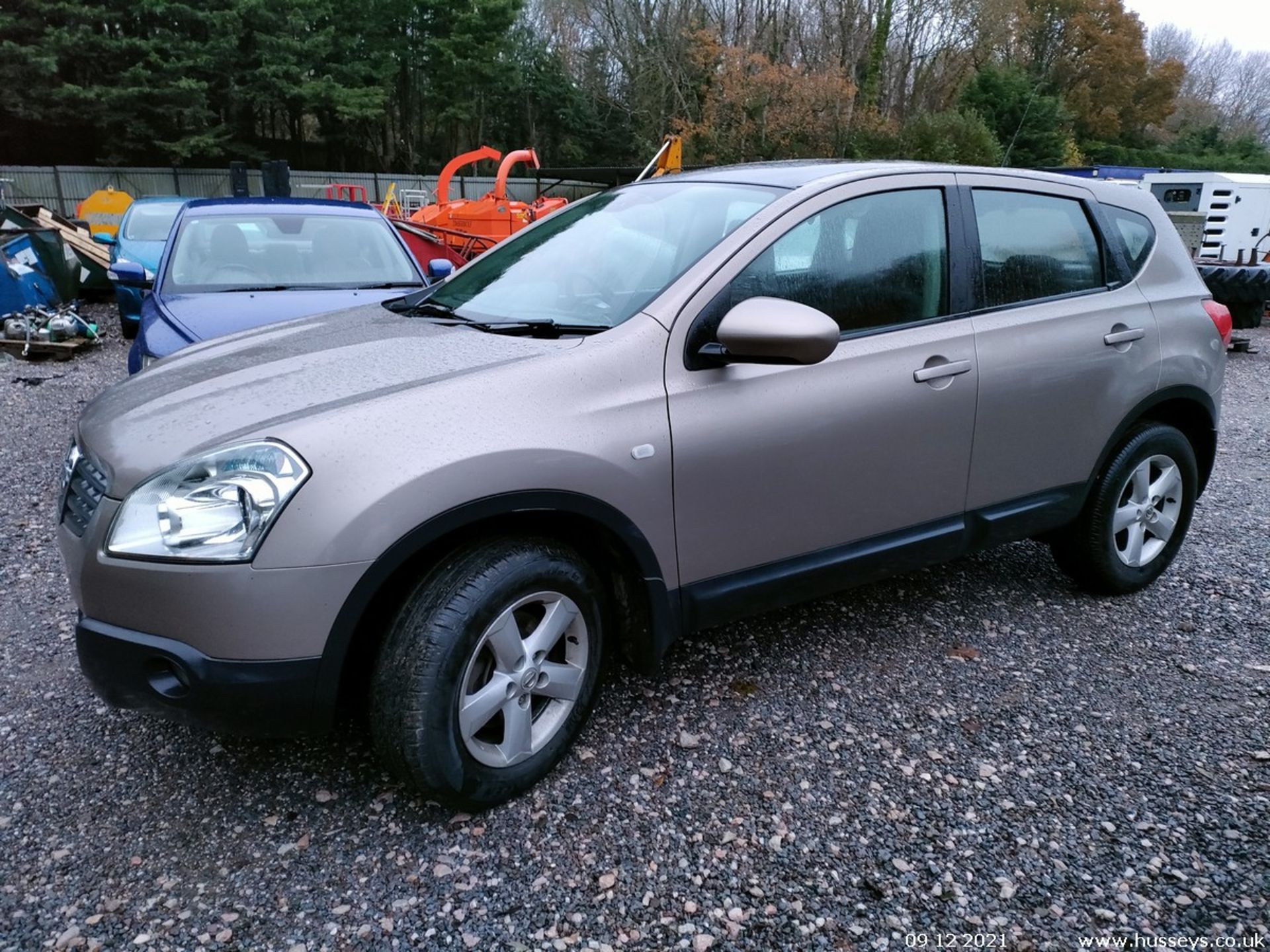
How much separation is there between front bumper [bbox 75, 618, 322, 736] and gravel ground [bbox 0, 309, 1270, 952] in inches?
16.4

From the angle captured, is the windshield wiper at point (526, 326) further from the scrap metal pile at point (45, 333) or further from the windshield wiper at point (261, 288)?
the scrap metal pile at point (45, 333)

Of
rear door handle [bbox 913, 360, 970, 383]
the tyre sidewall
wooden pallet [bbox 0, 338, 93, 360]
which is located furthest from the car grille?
wooden pallet [bbox 0, 338, 93, 360]

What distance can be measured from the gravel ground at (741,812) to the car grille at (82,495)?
784 millimetres

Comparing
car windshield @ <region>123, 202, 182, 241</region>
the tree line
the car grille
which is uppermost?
the tree line

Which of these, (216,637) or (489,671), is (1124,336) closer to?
(489,671)

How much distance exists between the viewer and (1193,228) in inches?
508

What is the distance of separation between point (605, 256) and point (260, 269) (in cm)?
360

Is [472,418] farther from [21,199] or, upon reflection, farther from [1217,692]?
[21,199]

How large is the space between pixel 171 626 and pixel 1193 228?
14561mm

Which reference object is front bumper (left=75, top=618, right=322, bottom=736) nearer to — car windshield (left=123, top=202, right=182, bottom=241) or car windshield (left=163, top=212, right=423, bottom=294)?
car windshield (left=163, top=212, right=423, bottom=294)

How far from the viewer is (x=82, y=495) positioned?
2473 mm

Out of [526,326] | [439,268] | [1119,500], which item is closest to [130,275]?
[439,268]

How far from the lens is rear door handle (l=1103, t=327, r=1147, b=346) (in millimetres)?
3512

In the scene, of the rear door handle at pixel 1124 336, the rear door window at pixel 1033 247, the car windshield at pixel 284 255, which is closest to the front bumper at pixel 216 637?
the rear door window at pixel 1033 247
